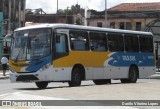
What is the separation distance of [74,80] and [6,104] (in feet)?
27.7

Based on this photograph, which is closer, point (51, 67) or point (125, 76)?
point (51, 67)

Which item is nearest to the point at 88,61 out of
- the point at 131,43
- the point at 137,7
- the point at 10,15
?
the point at 131,43

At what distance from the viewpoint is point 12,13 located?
6638 cm

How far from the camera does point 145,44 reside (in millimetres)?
29016

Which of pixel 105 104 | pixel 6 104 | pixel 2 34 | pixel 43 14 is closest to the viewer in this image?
pixel 105 104

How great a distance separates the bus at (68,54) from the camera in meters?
21.9

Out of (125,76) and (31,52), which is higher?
(31,52)

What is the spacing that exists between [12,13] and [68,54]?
45.0m

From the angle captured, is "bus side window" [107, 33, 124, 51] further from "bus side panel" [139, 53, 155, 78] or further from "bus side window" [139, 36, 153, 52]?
"bus side panel" [139, 53, 155, 78]

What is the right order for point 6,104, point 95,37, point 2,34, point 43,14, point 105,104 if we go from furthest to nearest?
point 43,14
point 2,34
point 95,37
point 6,104
point 105,104

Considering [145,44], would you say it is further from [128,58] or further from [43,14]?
[43,14]

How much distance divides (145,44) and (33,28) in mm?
8883

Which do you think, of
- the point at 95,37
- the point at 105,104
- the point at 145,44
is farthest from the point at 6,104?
the point at 145,44

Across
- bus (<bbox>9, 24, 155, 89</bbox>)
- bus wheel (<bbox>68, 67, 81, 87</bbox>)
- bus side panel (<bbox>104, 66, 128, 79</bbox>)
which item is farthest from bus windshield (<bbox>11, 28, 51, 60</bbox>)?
bus side panel (<bbox>104, 66, 128, 79</bbox>)
